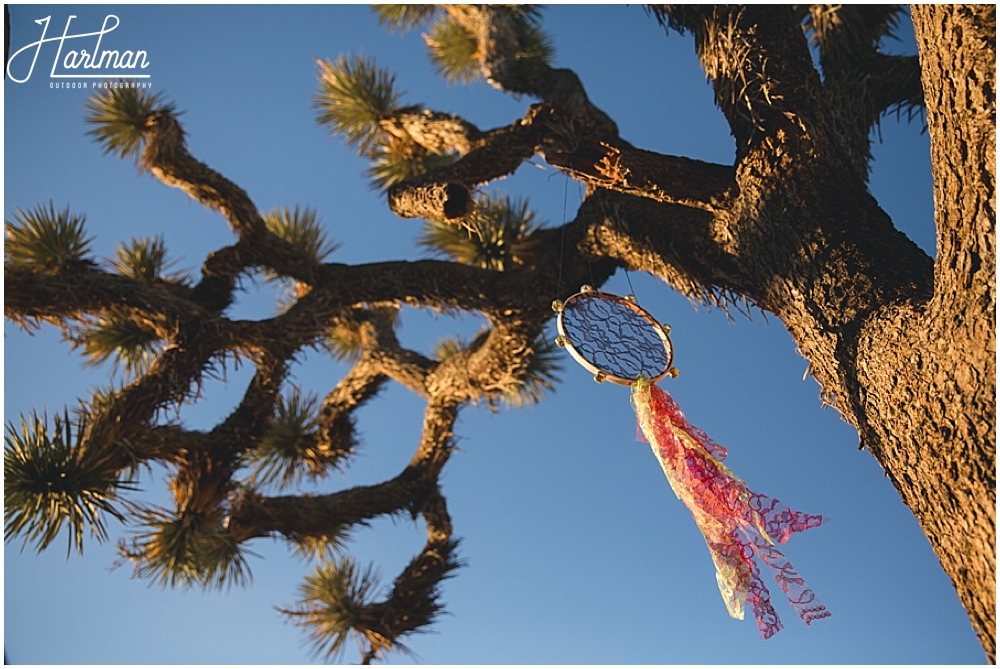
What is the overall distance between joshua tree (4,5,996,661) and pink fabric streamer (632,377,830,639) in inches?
15.1

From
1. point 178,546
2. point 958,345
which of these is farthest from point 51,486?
point 958,345

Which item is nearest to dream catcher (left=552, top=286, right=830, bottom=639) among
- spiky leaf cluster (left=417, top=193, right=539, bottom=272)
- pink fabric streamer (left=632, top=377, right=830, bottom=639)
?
pink fabric streamer (left=632, top=377, right=830, bottom=639)

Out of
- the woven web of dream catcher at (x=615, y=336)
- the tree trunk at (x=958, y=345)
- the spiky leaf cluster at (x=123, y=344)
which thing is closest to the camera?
the tree trunk at (x=958, y=345)

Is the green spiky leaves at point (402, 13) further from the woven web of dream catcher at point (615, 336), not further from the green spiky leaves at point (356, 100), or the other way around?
the woven web of dream catcher at point (615, 336)

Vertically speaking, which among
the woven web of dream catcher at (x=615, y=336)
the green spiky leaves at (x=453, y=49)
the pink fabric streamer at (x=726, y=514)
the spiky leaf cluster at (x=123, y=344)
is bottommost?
the pink fabric streamer at (x=726, y=514)

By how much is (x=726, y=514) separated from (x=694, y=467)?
170mm

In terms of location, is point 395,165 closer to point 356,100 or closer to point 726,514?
point 356,100

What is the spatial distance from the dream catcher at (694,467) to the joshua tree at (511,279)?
386mm

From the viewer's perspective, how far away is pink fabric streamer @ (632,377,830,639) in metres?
2.38

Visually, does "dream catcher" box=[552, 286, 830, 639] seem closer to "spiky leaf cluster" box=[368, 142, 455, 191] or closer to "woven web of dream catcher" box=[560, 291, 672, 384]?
"woven web of dream catcher" box=[560, 291, 672, 384]

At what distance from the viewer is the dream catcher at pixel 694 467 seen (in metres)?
2.39

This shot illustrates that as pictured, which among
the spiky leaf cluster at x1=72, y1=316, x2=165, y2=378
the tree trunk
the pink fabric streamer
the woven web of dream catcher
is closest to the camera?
the tree trunk

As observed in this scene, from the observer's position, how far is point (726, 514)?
97.9 inches

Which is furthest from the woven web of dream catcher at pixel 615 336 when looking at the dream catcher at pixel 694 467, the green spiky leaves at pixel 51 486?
the green spiky leaves at pixel 51 486
